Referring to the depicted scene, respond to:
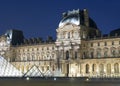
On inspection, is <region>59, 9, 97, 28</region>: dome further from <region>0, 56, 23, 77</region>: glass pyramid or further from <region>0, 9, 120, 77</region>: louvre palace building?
<region>0, 56, 23, 77</region>: glass pyramid

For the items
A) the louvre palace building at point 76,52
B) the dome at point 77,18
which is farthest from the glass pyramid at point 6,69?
the dome at point 77,18

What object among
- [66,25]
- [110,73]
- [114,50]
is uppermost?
[66,25]

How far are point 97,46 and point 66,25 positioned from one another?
493 inches

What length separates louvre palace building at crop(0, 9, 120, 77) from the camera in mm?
102062

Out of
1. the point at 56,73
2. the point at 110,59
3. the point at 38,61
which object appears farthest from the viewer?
the point at 38,61

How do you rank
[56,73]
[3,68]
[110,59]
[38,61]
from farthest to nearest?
[38,61] < [56,73] < [110,59] < [3,68]

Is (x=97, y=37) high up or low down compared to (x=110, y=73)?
up

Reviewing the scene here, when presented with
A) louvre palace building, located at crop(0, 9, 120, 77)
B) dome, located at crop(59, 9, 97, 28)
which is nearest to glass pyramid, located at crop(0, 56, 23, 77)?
louvre palace building, located at crop(0, 9, 120, 77)

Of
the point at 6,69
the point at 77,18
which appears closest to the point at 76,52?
the point at 77,18

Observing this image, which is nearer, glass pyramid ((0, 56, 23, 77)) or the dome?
glass pyramid ((0, 56, 23, 77))

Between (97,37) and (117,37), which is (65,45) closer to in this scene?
(97,37)

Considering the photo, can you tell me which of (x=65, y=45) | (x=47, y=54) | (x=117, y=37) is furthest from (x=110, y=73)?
(x=47, y=54)

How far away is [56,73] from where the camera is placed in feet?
352

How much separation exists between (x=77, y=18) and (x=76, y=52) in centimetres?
1079
